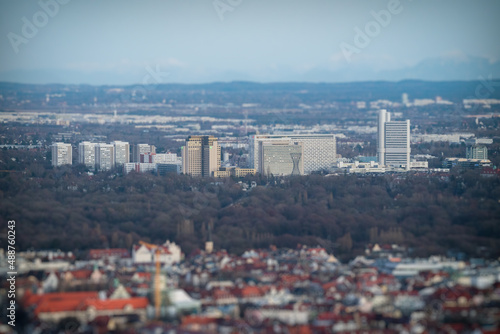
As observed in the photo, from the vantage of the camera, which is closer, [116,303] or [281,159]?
[116,303]

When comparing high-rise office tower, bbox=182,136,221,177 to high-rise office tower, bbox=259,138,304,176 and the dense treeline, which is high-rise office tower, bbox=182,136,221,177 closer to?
high-rise office tower, bbox=259,138,304,176

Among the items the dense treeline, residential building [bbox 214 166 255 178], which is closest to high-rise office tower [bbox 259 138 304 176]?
residential building [bbox 214 166 255 178]

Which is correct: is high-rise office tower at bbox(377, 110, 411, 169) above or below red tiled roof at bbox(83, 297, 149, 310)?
above

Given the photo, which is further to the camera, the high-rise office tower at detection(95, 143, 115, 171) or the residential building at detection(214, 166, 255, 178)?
the high-rise office tower at detection(95, 143, 115, 171)

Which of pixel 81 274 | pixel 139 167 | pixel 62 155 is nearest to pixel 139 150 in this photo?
pixel 62 155

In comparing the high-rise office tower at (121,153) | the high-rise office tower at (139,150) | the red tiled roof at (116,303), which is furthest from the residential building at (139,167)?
the red tiled roof at (116,303)

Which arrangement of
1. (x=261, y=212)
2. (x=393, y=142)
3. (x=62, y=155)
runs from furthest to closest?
(x=393, y=142) → (x=62, y=155) → (x=261, y=212)

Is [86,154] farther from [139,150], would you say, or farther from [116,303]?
[116,303]
